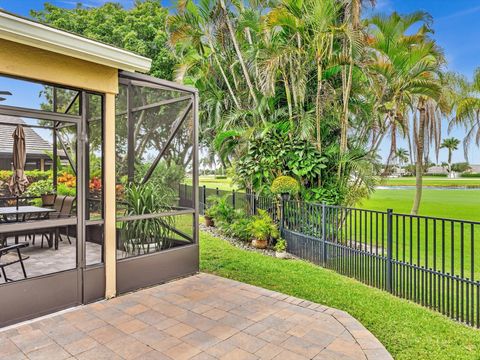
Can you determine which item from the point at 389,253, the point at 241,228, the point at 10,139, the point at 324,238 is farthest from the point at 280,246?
the point at 10,139

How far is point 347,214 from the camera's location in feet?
19.3

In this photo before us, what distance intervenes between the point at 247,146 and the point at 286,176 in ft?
6.12

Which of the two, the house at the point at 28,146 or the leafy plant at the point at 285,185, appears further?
the leafy plant at the point at 285,185

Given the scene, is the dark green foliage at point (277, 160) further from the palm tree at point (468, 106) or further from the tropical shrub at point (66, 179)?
the palm tree at point (468, 106)

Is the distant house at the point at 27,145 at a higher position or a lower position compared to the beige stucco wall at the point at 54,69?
lower

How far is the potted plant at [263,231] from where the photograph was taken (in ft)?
24.1

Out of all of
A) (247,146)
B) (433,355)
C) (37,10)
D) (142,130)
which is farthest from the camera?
(37,10)

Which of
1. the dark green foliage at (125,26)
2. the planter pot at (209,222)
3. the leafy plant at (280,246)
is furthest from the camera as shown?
the dark green foliage at (125,26)

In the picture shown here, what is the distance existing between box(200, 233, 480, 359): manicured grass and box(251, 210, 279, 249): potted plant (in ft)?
2.32

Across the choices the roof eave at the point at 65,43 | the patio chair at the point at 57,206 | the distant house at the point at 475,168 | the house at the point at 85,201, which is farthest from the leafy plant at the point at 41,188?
the distant house at the point at 475,168

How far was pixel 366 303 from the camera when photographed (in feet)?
13.5

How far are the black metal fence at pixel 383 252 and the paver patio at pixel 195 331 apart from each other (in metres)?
1.44

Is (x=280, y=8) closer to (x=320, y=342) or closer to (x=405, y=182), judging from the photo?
(x=320, y=342)

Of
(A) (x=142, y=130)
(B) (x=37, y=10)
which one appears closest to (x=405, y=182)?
(A) (x=142, y=130)
